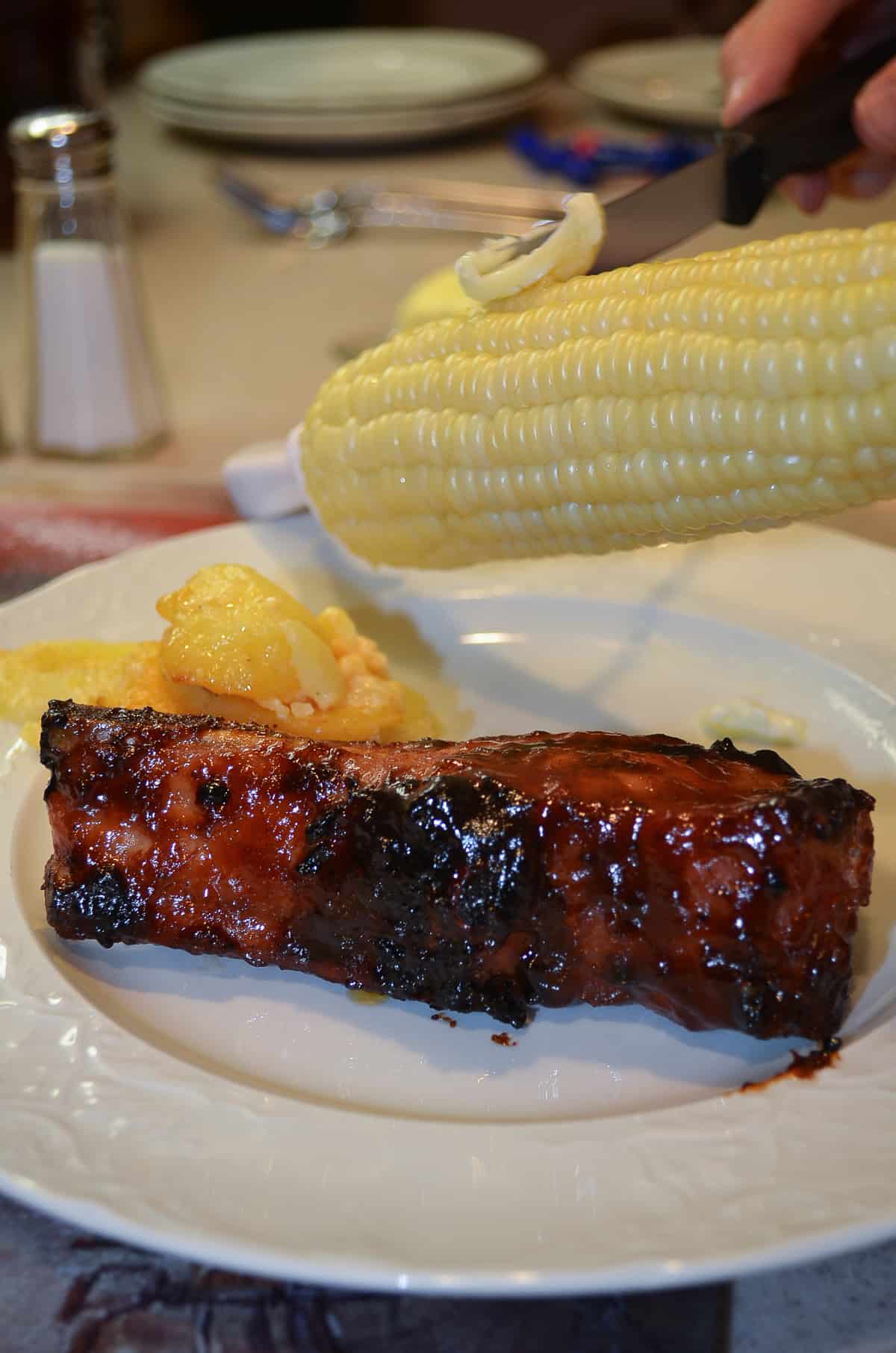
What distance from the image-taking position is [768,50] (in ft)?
11.6

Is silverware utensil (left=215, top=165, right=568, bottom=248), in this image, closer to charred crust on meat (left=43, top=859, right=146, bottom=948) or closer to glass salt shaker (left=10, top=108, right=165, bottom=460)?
glass salt shaker (left=10, top=108, right=165, bottom=460)

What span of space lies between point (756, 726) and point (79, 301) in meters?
2.32

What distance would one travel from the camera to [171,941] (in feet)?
5.86

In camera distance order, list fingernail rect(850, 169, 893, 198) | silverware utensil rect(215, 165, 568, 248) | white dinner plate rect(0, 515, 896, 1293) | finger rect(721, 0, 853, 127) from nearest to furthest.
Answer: white dinner plate rect(0, 515, 896, 1293) < finger rect(721, 0, 853, 127) < fingernail rect(850, 169, 893, 198) < silverware utensil rect(215, 165, 568, 248)

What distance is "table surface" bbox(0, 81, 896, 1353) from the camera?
53.6 inches

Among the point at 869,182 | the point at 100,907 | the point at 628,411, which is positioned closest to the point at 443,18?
the point at 869,182

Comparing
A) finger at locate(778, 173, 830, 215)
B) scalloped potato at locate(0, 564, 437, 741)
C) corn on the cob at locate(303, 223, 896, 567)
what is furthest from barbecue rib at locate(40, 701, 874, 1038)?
finger at locate(778, 173, 830, 215)

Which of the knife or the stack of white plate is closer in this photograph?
the knife

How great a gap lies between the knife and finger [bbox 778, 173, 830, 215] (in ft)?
1.18

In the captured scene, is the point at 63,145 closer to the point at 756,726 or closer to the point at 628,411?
the point at 628,411

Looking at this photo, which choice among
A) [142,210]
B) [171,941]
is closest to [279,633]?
[171,941]

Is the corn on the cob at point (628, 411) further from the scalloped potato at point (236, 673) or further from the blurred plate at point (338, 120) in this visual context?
the blurred plate at point (338, 120)

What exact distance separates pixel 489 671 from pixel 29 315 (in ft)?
6.19

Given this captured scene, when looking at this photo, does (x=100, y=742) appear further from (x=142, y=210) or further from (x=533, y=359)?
(x=142, y=210)
